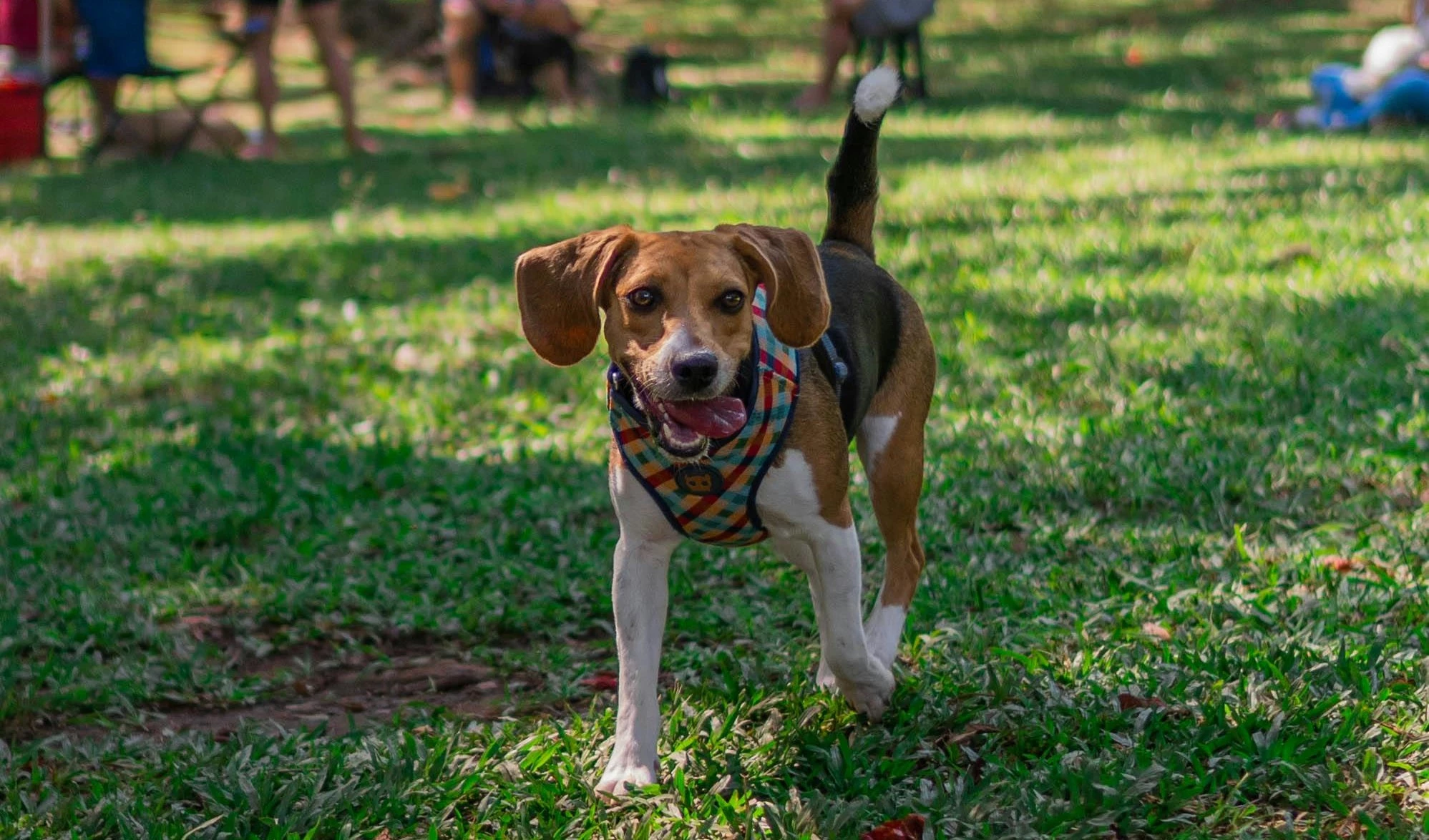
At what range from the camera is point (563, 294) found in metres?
3.55

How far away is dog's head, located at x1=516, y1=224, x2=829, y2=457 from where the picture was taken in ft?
10.9

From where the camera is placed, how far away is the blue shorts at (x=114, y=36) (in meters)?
12.8

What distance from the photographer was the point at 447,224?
Result: 1034cm

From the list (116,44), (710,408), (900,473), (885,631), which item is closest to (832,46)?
(116,44)

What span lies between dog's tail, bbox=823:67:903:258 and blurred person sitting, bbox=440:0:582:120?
11729 millimetres

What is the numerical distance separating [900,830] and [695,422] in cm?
93

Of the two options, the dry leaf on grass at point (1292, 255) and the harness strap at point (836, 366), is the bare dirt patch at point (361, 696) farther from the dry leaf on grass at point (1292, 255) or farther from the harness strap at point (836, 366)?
the dry leaf on grass at point (1292, 255)

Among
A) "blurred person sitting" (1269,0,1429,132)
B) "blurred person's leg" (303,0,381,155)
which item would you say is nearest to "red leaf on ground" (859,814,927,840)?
"blurred person sitting" (1269,0,1429,132)

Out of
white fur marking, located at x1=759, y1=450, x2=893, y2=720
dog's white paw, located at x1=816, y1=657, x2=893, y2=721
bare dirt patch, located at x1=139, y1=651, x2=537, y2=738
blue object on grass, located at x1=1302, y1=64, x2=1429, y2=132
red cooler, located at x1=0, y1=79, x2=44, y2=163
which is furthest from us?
red cooler, located at x1=0, y1=79, x2=44, y2=163

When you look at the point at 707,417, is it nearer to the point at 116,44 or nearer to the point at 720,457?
the point at 720,457

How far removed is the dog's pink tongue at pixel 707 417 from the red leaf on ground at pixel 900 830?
2.85ft

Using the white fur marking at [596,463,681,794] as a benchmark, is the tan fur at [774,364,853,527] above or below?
above

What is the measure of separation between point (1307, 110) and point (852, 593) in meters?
9.71

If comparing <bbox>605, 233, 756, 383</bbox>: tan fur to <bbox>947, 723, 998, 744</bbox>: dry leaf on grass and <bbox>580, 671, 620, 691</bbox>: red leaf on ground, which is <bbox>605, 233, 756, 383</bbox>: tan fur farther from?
<bbox>580, 671, 620, 691</bbox>: red leaf on ground
